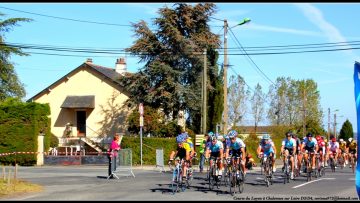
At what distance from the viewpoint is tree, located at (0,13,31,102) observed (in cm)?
4269

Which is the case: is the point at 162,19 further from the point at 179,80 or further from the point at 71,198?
the point at 71,198

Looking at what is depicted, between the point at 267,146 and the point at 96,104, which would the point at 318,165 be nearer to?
the point at 267,146

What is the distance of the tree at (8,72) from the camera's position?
4269 cm

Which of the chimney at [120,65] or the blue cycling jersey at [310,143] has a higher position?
the chimney at [120,65]

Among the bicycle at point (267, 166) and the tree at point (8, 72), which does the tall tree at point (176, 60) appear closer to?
the tree at point (8, 72)

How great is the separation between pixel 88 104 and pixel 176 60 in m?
9.97

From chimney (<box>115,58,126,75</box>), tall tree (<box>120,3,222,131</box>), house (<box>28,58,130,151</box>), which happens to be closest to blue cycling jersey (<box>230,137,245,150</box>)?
tall tree (<box>120,3,222,131</box>)

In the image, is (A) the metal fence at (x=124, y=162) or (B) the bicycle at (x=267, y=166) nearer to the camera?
(B) the bicycle at (x=267, y=166)

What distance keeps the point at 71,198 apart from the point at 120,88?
108ft

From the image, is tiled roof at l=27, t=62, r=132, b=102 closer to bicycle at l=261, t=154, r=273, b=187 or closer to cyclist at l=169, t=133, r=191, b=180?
bicycle at l=261, t=154, r=273, b=187

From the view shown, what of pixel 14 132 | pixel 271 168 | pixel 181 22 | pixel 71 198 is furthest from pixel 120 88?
pixel 71 198

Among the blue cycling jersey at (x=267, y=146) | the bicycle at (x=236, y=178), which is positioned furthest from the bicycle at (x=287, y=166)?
the bicycle at (x=236, y=178)

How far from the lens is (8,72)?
46.7 m

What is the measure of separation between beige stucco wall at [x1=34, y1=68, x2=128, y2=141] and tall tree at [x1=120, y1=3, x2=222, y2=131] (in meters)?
4.67
